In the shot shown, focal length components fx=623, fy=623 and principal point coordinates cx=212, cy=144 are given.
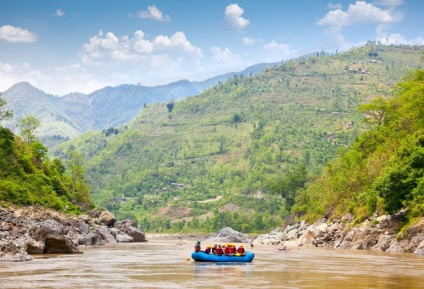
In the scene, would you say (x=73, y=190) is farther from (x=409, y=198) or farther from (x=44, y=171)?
(x=409, y=198)

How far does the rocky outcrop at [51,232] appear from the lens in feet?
195

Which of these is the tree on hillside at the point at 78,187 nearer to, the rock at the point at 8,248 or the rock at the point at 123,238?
the rock at the point at 123,238

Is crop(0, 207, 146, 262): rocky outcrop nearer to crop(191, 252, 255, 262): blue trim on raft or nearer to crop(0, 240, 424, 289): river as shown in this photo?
crop(0, 240, 424, 289): river

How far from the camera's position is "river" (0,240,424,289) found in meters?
38.8

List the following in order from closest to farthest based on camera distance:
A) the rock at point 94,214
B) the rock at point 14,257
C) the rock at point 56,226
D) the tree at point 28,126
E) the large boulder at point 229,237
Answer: the rock at point 14,257, the rock at point 56,226, the rock at point 94,214, the tree at point 28,126, the large boulder at point 229,237

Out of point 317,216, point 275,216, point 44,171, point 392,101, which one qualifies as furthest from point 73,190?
point 275,216

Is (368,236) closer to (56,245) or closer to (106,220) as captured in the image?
(56,245)

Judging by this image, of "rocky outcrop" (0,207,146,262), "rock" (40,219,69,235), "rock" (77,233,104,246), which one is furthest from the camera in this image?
"rock" (77,233,104,246)

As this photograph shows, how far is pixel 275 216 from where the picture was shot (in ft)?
639

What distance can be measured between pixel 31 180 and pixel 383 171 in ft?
177

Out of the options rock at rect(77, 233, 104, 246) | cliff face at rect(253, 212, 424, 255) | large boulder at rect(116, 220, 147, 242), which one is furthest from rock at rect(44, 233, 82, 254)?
large boulder at rect(116, 220, 147, 242)

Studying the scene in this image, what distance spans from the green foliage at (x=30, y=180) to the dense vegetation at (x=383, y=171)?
44.6 metres

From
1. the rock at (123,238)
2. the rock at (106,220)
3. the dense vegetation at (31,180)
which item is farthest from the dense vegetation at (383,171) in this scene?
the dense vegetation at (31,180)

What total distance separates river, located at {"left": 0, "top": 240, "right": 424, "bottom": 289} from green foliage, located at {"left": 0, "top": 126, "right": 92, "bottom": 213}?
3133 centimetres
